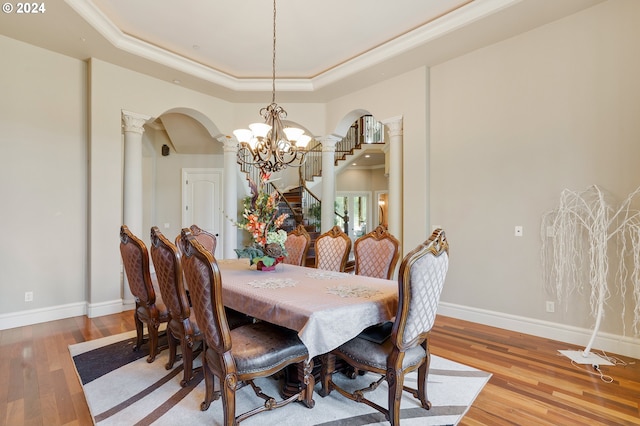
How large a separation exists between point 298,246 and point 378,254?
1.09 meters

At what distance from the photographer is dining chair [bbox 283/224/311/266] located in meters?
3.84

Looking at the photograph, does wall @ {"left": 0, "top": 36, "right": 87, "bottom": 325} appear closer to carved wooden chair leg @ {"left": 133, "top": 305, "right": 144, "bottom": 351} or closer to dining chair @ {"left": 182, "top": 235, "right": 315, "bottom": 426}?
carved wooden chair leg @ {"left": 133, "top": 305, "right": 144, "bottom": 351}

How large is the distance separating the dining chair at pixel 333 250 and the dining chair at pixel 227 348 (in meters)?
1.48

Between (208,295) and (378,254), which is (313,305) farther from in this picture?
(378,254)

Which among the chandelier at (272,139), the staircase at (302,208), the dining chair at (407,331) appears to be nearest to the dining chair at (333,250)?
the chandelier at (272,139)

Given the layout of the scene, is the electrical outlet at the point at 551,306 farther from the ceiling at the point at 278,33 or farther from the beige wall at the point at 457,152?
the ceiling at the point at 278,33

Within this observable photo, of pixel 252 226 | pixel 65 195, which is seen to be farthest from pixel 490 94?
pixel 65 195

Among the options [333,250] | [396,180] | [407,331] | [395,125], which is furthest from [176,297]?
[395,125]

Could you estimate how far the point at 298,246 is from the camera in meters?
3.91

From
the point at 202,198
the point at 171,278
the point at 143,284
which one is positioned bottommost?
the point at 143,284

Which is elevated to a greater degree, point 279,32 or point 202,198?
point 279,32

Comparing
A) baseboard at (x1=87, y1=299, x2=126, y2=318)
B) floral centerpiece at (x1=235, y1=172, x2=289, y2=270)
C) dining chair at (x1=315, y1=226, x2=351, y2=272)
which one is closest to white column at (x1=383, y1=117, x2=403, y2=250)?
Result: dining chair at (x1=315, y1=226, x2=351, y2=272)

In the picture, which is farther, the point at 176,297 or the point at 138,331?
the point at 138,331

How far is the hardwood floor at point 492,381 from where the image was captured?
2064mm
